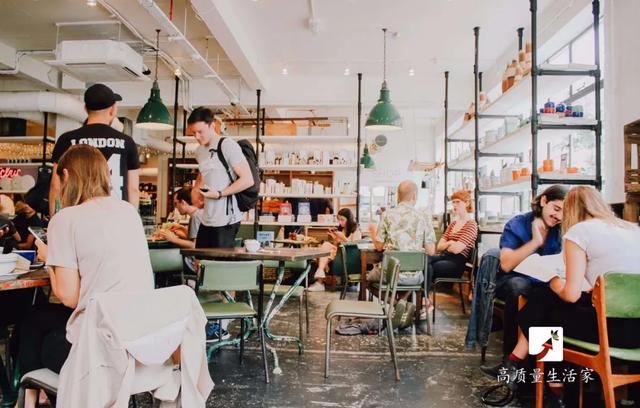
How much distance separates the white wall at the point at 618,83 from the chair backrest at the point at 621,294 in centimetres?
243

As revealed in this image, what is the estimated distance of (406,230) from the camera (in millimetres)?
4457

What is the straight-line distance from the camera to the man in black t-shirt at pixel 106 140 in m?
2.59

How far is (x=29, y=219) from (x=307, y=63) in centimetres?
486

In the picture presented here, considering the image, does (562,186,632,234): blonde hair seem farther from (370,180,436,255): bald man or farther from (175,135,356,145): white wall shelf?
(175,135,356,145): white wall shelf

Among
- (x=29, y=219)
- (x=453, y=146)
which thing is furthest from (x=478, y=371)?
(x=453, y=146)

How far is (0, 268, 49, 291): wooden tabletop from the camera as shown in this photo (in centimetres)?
169

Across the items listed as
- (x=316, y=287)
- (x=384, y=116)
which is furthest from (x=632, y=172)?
(x=316, y=287)

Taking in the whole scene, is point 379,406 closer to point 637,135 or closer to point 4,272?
point 4,272

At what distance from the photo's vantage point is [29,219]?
6211 millimetres

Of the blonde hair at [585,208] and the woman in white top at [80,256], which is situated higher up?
the blonde hair at [585,208]

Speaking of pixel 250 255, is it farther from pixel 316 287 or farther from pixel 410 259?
pixel 316 287

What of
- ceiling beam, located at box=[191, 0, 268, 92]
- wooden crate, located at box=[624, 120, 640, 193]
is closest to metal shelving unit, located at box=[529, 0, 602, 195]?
wooden crate, located at box=[624, 120, 640, 193]

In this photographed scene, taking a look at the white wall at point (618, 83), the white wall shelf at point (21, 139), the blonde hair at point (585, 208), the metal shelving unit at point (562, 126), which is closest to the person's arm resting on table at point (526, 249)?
the blonde hair at point (585, 208)

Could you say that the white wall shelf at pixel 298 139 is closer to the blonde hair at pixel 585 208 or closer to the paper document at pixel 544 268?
the paper document at pixel 544 268
